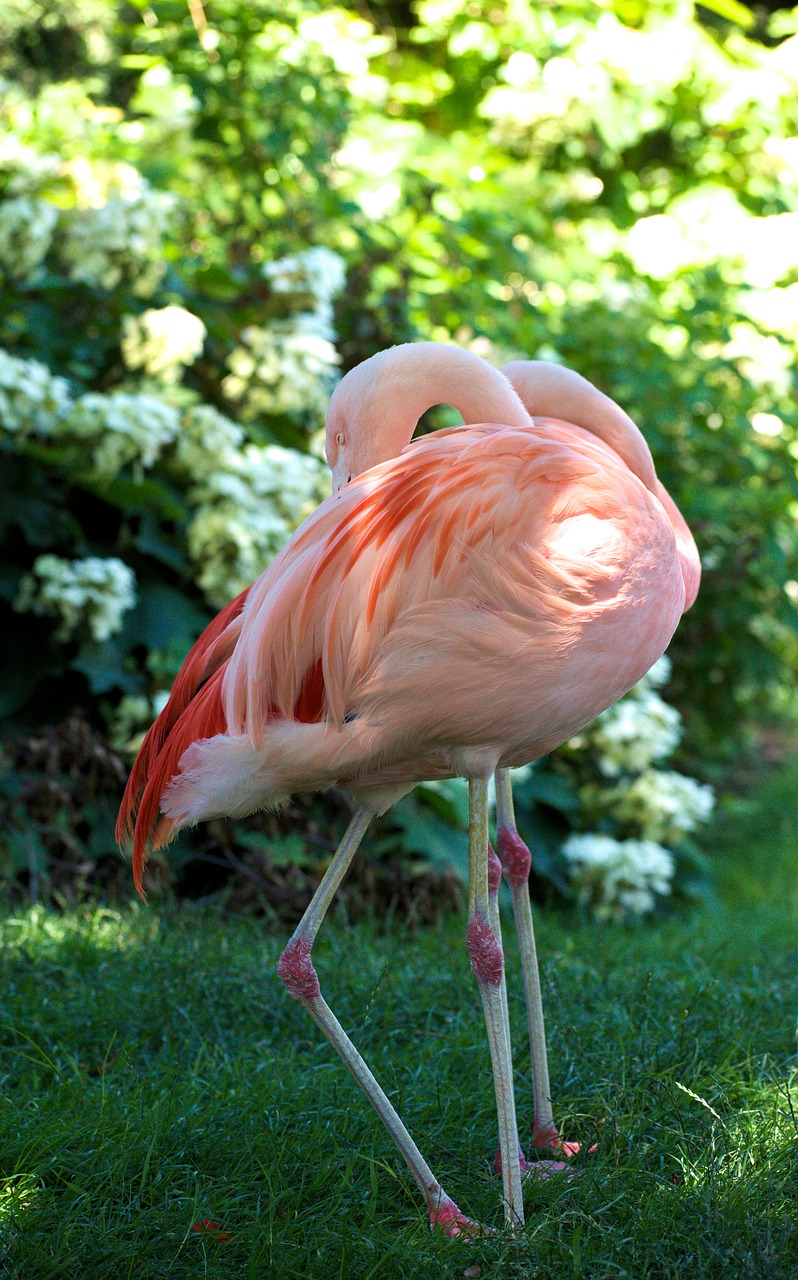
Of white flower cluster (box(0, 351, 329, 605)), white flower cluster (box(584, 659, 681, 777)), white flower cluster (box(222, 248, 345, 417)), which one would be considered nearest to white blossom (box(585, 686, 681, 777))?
white flower cluster (box(584, 659, 681, 777))

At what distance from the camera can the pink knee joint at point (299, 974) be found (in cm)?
237

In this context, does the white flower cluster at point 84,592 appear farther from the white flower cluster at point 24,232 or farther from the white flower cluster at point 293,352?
the white flower cluster at point 24,232

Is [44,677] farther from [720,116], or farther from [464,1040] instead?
[720,116]

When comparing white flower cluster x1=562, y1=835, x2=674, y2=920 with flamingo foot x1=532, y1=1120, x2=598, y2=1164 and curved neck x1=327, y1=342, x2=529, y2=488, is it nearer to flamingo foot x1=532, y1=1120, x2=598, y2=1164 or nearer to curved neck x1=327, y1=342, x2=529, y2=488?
flamingo foot x1=532, y1=1120, x2=598, y2=1164

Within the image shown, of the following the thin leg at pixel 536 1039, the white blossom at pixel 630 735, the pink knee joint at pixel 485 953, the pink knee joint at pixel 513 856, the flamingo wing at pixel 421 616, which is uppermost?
the flamingo wing at pixel 421 616

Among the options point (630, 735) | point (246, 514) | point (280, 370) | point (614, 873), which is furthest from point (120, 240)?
point (614, 873)

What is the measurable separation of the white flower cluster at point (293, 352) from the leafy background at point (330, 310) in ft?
0.05

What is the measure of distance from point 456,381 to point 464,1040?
1.58 metres

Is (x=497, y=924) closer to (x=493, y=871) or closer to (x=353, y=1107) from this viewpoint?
(x=493, y=871)

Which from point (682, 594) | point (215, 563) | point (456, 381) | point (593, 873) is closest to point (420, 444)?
point (456, 381)

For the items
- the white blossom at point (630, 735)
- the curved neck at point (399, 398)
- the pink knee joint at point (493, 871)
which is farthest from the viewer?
the white blossom at point (630, 735)

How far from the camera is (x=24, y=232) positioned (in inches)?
178

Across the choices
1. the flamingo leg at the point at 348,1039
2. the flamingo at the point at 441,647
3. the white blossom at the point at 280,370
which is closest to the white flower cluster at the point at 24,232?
the white blossom at the point at 280,370

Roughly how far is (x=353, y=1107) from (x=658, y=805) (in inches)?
111
